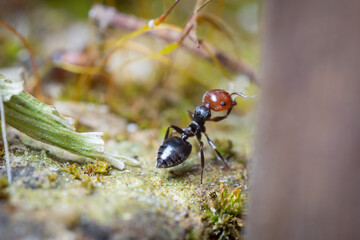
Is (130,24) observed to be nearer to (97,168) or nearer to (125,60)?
(125,60)

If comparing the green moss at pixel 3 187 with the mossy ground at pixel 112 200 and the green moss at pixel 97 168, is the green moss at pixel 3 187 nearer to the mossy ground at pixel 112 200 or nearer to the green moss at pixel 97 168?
→ the mossy ground at pixel 112 200

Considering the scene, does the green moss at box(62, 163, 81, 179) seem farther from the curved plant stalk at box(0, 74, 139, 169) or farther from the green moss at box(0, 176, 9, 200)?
the green moss at box(0, 176, 9, 200)

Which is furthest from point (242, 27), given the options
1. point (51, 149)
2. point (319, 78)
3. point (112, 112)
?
point (319, 78)

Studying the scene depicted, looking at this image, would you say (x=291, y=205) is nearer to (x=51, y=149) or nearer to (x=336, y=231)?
(x=336, y=231)

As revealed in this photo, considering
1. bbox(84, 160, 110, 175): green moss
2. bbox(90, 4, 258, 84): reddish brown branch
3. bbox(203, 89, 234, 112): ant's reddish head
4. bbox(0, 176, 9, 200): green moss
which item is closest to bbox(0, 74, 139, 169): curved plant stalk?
bbox(84, 160, 110, 175): green moss

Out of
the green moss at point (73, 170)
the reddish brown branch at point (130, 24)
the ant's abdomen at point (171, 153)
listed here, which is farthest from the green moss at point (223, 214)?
the reddish brown branch at point (130, 24)

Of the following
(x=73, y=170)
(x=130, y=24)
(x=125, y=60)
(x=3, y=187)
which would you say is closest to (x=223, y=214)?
(x=73, y=170)
